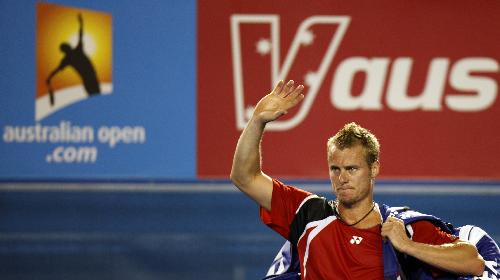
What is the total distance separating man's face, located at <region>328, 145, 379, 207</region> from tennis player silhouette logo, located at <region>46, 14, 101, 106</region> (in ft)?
11.5

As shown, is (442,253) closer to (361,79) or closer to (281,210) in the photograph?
(281,210)

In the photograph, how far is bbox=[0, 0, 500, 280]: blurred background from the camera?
7.43 m

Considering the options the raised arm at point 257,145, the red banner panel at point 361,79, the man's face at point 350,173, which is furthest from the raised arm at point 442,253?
the red banner panel at point 361,79

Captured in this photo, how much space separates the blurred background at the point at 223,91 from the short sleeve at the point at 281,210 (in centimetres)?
291

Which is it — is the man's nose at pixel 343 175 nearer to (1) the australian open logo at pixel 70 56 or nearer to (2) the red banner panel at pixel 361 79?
(2) the red banner panel at pixel 361 79

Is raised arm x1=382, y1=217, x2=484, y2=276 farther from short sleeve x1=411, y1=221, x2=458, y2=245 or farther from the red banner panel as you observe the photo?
the red banner panel

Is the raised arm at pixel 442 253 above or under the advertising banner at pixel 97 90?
under

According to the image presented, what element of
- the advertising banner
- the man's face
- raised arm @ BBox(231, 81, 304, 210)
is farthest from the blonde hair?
the advertising banner

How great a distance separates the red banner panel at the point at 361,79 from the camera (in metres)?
7.45

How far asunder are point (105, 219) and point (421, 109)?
246 cm

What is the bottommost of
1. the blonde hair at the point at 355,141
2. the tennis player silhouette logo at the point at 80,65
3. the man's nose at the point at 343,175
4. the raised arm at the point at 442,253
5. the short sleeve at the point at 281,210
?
the raised arm at the point at 442,253

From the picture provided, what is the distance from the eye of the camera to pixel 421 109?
7.59m

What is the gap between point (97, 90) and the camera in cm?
751

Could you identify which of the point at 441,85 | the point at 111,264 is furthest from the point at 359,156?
the point at 441,85
